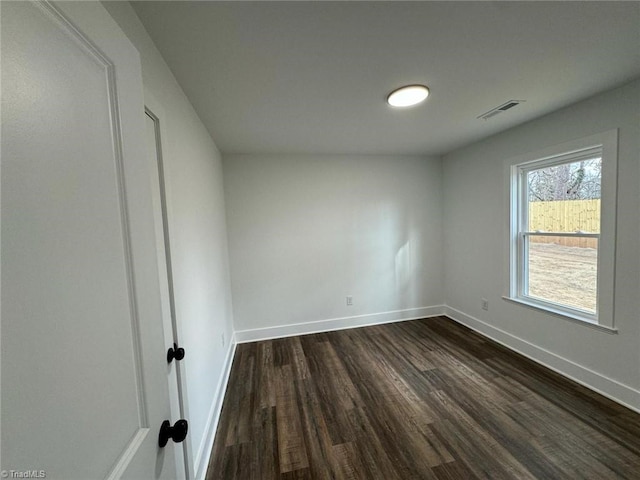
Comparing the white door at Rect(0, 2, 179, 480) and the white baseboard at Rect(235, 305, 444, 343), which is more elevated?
the white door at Rect(0, 2, 179, 480)

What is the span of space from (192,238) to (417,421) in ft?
6.72

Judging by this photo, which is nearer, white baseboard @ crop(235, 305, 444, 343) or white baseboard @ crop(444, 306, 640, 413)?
white baseboard @ crop(444, 306, 640, 413)

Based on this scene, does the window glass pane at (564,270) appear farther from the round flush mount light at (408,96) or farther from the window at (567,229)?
the round flush mount light at (408,96)

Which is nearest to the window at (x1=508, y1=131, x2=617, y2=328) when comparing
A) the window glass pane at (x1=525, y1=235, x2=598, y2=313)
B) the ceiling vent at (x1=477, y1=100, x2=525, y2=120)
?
the window glass pane at (x1=525, y1=235, x2=598, y2=313)

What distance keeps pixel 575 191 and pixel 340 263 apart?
2.44 m

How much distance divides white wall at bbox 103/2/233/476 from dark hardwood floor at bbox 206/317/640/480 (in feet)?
1.02

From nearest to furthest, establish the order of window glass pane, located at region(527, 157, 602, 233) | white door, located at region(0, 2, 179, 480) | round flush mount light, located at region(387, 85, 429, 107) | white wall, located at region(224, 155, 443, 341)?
white door, located at region(0, 2, 179, 480) → round flush mount light, located at region(387, 85, 429, 107) → window glass pane, located at region(527, 157, 602, 233) → white wall, located at region(224, 155, 443, 341)

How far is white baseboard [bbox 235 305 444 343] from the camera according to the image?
10.4 ft

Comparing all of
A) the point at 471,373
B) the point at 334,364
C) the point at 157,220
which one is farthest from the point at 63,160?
the point at 471,373

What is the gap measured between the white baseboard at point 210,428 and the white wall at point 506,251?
301 centimetres

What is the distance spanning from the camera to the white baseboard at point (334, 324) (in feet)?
10.4

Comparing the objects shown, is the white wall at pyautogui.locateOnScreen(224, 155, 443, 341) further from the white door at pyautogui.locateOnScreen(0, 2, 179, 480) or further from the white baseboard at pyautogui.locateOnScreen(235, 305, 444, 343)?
the white door at pyautogui.locateOnScreen(0, 2, 179, 480)

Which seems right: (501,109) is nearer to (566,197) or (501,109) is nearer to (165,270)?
(566,197)

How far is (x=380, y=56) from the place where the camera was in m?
1.33
